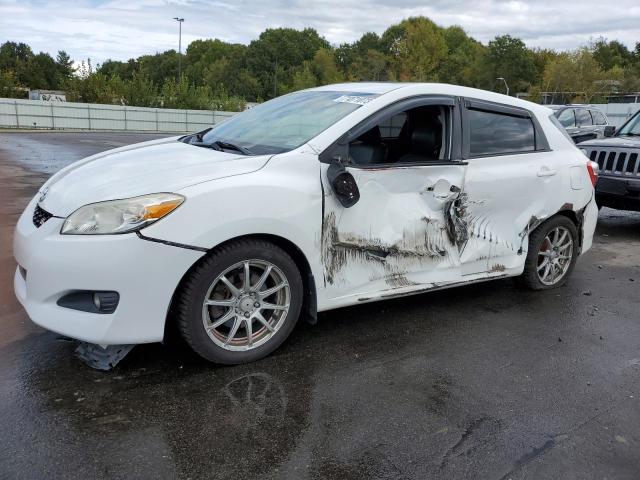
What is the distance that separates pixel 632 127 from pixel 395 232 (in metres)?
6.57

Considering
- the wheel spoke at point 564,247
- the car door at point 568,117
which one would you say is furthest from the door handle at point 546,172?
the car door at point 568,117

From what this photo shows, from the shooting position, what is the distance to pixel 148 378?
333 centimetres

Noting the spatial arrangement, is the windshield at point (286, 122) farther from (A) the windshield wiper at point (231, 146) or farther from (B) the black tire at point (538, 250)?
(B) the black tire at point (538, 250)

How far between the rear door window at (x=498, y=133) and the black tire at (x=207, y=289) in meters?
1.81

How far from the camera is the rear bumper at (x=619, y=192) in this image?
739 cm

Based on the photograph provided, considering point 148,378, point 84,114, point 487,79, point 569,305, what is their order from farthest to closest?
1. point 487,79
2. point 84,114
3. point 569,305
4. point 148,378

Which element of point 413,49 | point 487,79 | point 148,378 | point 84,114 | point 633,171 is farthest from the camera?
point 413,49

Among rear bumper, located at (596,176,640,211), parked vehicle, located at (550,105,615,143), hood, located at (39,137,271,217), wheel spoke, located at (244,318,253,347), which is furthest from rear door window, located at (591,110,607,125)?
wheel spoke, located at (244,318,253,347)

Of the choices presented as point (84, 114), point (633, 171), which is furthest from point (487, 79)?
point (633, 171)

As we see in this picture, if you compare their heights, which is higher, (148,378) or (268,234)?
(268,234)

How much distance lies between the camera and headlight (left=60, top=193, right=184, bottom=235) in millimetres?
3055

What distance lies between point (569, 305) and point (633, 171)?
3.45 m

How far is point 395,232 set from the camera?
12.9 feet

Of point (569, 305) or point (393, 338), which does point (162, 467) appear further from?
point (569, 305)
